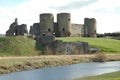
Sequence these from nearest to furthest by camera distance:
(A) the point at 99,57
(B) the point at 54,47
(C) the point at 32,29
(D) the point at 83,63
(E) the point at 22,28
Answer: (D) the point at 83,63 < (A) the point at 99,57 < (B) the point at 54,47 < (E) the point at 22,28 < (C) the point at 32,29

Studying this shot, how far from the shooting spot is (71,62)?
6303 cm

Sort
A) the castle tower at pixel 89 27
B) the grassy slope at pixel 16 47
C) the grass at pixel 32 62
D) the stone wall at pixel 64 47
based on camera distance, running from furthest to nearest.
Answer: the castle tower at pixel 89 27
the stone wall at pixel 64 47
the grassy slope at pixel 16 47
the grass at pixel 32 62

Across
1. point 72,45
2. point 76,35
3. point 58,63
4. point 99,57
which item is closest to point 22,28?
point 76,35

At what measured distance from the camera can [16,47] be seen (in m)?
71.8

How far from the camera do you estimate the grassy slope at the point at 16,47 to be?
228ft

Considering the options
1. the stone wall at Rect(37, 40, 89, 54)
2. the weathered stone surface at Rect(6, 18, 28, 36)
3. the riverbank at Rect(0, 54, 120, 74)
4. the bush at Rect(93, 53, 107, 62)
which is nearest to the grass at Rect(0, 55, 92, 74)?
the riverbank at Rect(0, 54, 120, 74)

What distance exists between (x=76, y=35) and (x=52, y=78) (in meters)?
63.2

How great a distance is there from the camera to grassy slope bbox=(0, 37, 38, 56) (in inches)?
2735

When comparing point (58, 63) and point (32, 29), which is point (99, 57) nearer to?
point (58, 63)

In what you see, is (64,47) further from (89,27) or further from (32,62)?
(89,27)

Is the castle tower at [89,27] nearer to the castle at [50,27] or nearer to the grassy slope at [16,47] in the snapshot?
the castle at [50,27]

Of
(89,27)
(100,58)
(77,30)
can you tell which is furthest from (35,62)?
(89,27)

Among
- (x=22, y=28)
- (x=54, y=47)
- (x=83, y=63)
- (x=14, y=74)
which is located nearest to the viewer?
(x=14, y=74)

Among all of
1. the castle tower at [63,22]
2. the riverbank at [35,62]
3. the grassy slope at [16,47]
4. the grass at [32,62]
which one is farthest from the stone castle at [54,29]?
the grass at [32,62]
